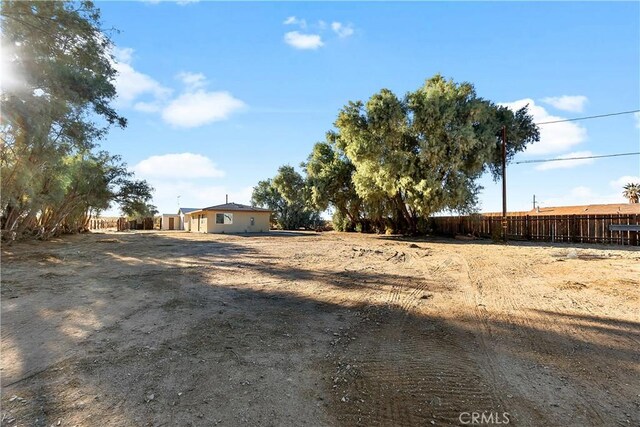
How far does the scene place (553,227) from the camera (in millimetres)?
17969

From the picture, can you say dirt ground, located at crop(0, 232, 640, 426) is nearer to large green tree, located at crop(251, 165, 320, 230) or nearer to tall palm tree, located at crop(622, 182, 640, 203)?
large green tree, located at crop(251, 165, 320, 230)

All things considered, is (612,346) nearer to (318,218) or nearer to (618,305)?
(618,305)

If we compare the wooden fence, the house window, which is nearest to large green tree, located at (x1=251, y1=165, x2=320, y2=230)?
the house window

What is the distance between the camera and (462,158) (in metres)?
18.7

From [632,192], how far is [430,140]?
37239 millimetres

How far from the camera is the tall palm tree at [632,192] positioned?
39.2 meters

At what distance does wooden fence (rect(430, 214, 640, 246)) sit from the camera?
15.5 metres

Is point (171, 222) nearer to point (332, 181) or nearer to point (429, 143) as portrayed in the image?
point (332, 181)

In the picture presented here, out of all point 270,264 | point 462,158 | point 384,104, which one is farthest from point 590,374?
point 384,104

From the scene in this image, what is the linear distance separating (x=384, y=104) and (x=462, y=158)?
534cm

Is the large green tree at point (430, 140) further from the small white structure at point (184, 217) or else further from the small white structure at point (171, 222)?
the small white structure at point (171, 222)

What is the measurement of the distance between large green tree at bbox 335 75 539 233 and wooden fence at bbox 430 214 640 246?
7.94ft

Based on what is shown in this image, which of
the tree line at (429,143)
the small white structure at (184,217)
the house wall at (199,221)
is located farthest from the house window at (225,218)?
the tree line at (429,143)

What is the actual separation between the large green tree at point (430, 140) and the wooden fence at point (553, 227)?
2.42 meters
